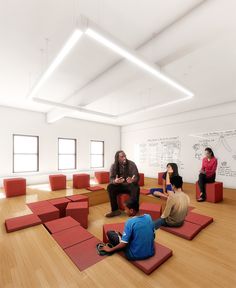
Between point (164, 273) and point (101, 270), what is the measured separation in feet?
2.12

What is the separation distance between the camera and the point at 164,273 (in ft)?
5.50

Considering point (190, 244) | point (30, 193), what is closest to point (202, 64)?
point (190, 244)

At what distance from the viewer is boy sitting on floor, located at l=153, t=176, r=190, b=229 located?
2.42 meters

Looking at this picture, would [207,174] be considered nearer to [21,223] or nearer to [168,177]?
[168,177]

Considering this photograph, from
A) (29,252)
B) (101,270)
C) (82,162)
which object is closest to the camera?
(101,270)

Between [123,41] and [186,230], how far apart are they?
2.93 metres

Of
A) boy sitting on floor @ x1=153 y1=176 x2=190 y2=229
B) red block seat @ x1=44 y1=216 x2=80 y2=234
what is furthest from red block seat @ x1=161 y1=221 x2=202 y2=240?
red block seat @ x1=44 y1=216 x2=80 y2=234

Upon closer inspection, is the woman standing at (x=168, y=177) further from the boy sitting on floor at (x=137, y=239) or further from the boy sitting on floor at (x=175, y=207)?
the boy sitting on floor at (x=137, y=239)

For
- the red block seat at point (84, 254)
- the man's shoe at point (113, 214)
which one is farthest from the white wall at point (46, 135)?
the red block seat at point (84, 254)

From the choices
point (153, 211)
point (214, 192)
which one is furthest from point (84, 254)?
point (214, 192)

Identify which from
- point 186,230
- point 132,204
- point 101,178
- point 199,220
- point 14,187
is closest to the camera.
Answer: point 186,230

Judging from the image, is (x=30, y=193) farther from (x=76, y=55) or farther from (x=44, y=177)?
(x=76, y=55)

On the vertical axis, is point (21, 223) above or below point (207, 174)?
below

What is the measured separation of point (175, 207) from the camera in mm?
2506
